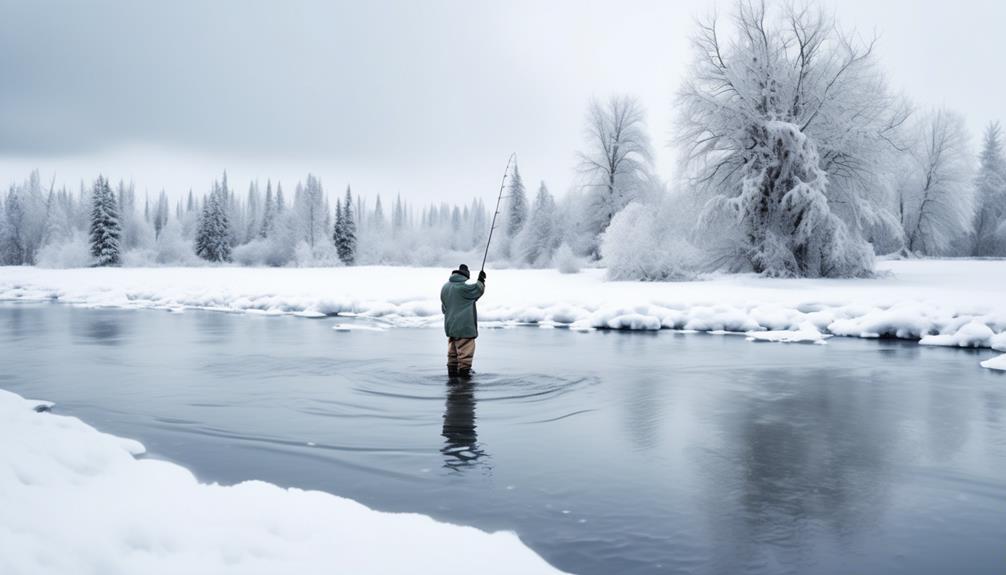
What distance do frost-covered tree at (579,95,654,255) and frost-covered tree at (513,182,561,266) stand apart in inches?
184

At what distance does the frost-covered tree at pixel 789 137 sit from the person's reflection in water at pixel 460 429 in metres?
19.1

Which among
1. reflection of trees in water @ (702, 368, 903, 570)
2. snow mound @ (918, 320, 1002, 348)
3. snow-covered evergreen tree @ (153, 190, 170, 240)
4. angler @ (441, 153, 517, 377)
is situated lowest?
reflection of trees in water @ (702, 368, 903, 570)

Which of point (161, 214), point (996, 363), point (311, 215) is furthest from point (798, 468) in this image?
point (161, 214)

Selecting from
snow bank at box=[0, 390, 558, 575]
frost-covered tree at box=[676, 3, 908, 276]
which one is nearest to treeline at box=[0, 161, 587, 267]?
frost-covered tree at box=[676, 3, 908, 276]

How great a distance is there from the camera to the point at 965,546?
4805mm

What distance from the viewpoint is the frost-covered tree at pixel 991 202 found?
5712 cm

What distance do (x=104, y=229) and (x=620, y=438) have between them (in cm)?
6524

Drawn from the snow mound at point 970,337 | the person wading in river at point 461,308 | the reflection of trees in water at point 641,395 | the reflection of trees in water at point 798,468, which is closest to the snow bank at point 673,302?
the snow mound at point 970,337

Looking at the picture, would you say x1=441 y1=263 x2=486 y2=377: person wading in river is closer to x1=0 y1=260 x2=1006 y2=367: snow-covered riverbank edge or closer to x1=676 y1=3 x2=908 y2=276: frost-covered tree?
x1=0 y1=260 x2=1006 y2=367: snow-covered riverbank edge

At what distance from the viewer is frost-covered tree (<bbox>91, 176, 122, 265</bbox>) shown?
204ft

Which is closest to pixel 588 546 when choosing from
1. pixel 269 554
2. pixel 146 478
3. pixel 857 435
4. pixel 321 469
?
pixel 269 554

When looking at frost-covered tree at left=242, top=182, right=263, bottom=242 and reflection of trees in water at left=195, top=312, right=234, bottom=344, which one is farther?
frost-covered tree at left=242, top=182, right=263, bottom=242

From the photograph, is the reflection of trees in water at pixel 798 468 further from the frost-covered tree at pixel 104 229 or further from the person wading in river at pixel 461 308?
the frost-covered tree at pixel 104 229

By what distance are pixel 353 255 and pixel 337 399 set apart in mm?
65199
